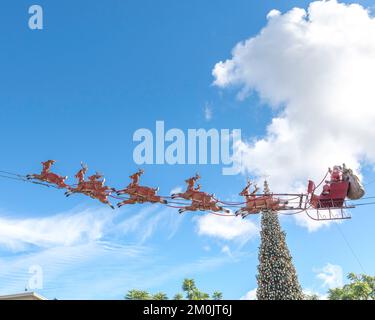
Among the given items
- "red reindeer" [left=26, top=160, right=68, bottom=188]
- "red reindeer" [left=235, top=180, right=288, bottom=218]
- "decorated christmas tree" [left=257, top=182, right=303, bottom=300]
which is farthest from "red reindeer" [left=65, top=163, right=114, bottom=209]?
"decorated christmas tree" [left=257, top=182, right=303, bottom=300]

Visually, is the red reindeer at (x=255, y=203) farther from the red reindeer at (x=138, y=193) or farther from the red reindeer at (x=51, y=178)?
the red reindeer at (x=51, y=178)

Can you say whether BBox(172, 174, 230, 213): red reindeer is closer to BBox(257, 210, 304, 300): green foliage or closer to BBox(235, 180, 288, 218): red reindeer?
BBox(235, 180, 288, 218): red reindeer

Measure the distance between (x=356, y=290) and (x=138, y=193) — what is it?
41291 millimetres

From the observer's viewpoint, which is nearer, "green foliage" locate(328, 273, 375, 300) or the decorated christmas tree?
the decorated christmas tree

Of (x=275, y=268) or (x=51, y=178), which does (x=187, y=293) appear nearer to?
(x=275, y=268)

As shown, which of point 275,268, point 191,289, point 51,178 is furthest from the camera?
point 191,289

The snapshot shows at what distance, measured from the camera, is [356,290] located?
47.2m

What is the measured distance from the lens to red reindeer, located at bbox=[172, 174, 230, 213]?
15.1 meters

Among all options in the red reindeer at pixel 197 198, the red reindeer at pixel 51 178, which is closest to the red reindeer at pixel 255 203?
the red reindeer at pixel 197 198

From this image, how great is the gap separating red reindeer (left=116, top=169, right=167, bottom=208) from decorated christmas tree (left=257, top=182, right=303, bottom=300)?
2074cm

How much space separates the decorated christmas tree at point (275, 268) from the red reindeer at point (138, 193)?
68.0ft

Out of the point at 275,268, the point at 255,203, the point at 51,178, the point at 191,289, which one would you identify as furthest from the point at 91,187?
the point at 191,289
